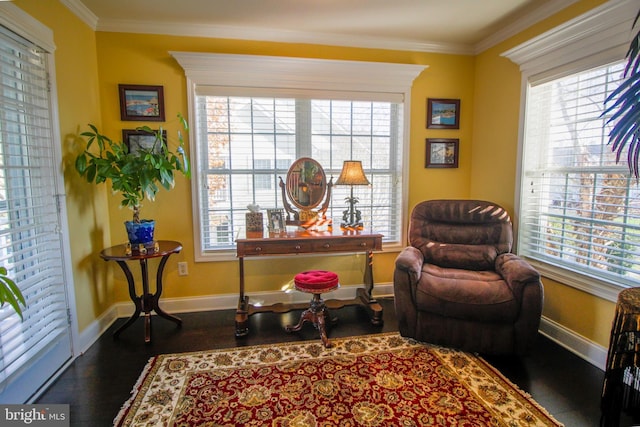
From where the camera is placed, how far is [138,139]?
276 cm

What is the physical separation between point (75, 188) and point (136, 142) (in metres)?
0.63

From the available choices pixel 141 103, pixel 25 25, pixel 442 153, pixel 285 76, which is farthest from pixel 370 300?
pixel 25 25

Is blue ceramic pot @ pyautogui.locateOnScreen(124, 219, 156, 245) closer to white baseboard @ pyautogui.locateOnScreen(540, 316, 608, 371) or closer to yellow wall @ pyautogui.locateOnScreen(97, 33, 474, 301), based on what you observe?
yellow wall @ pyautogui.locateOnScreen(97, 33, 474, 301)

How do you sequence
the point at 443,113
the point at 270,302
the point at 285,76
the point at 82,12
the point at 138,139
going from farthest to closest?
the point at 443,113, the point at 270,302, the point at 285,76, the point at 138,139, the point at 82,12

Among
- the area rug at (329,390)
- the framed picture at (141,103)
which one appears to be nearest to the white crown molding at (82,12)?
the framed picture at (141,103)

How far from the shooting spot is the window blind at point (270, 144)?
9.58 feet

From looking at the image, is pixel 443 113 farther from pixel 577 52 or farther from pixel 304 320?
pixel 304 320

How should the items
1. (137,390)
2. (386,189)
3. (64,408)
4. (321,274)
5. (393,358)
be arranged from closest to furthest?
(64,408)
(137,390)
(393,358)
(321,274)
(386,189)

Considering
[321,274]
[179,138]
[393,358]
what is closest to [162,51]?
[179,138]

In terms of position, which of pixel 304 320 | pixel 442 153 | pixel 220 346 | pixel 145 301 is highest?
pixel 442 153

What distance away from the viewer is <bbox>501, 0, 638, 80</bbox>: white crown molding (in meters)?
1.93

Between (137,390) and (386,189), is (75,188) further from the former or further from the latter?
(386,189)

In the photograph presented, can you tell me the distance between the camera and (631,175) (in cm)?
194

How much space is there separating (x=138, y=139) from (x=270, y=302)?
185 cm
